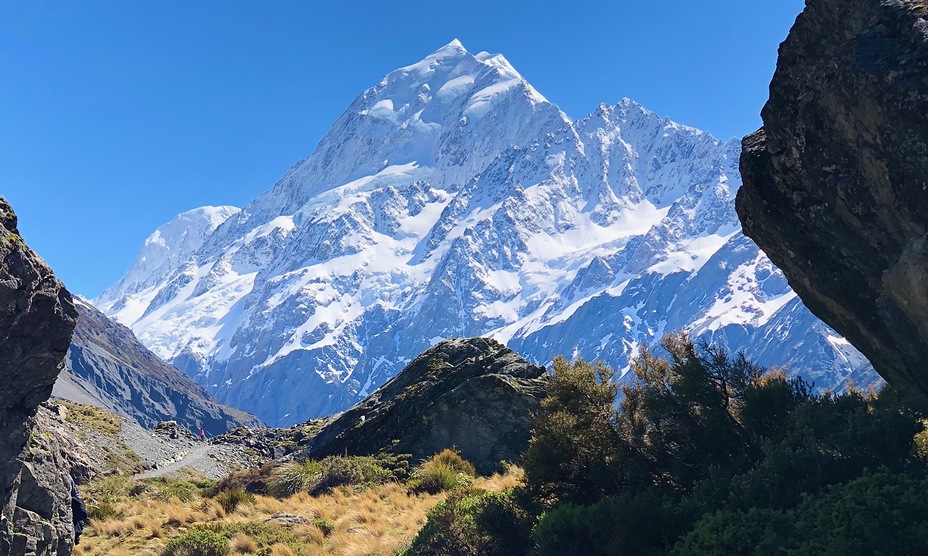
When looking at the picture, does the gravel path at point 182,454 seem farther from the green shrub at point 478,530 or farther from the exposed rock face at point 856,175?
the exposed rock face at point 856,175

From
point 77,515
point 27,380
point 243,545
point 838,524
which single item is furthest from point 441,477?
point 838,524

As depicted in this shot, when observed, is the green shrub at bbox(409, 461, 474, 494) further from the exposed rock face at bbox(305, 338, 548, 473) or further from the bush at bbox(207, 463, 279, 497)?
the bush at bbox(207, 463, 279, 497)

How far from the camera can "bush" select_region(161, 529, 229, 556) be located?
1549 centimetres

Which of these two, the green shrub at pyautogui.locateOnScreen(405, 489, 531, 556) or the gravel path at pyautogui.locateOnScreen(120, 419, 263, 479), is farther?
the gravel path at pyautogui.locateOnScreen(120, 419, 263, 479)

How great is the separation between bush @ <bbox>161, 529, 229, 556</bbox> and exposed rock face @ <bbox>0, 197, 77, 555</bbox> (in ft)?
9.20

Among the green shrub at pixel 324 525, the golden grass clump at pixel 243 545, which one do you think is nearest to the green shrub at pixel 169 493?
the green shrub at pixel 324 525

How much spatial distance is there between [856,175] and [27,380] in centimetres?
1325

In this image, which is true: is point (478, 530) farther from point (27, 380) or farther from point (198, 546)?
point (27, 380)

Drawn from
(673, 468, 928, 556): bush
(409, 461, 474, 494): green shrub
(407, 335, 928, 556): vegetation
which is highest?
(409, 461, 474, 494): green shrub

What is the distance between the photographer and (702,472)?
1175 cm

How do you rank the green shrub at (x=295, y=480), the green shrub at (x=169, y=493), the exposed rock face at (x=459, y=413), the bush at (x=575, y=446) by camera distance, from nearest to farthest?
the bush at (x=575, y=446)
the green shrub at (x=169, y=493)
the green shrub at (x=295, y=480)
the exposed rock face at (x=459, y=413)

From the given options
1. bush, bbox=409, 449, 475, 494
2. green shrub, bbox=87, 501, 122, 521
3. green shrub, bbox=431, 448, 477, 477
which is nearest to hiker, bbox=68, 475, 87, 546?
green shrub, bbox=87, 501, 122, 521

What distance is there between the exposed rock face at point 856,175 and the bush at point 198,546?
1276 cm

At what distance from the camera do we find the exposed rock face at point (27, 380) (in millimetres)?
11547
